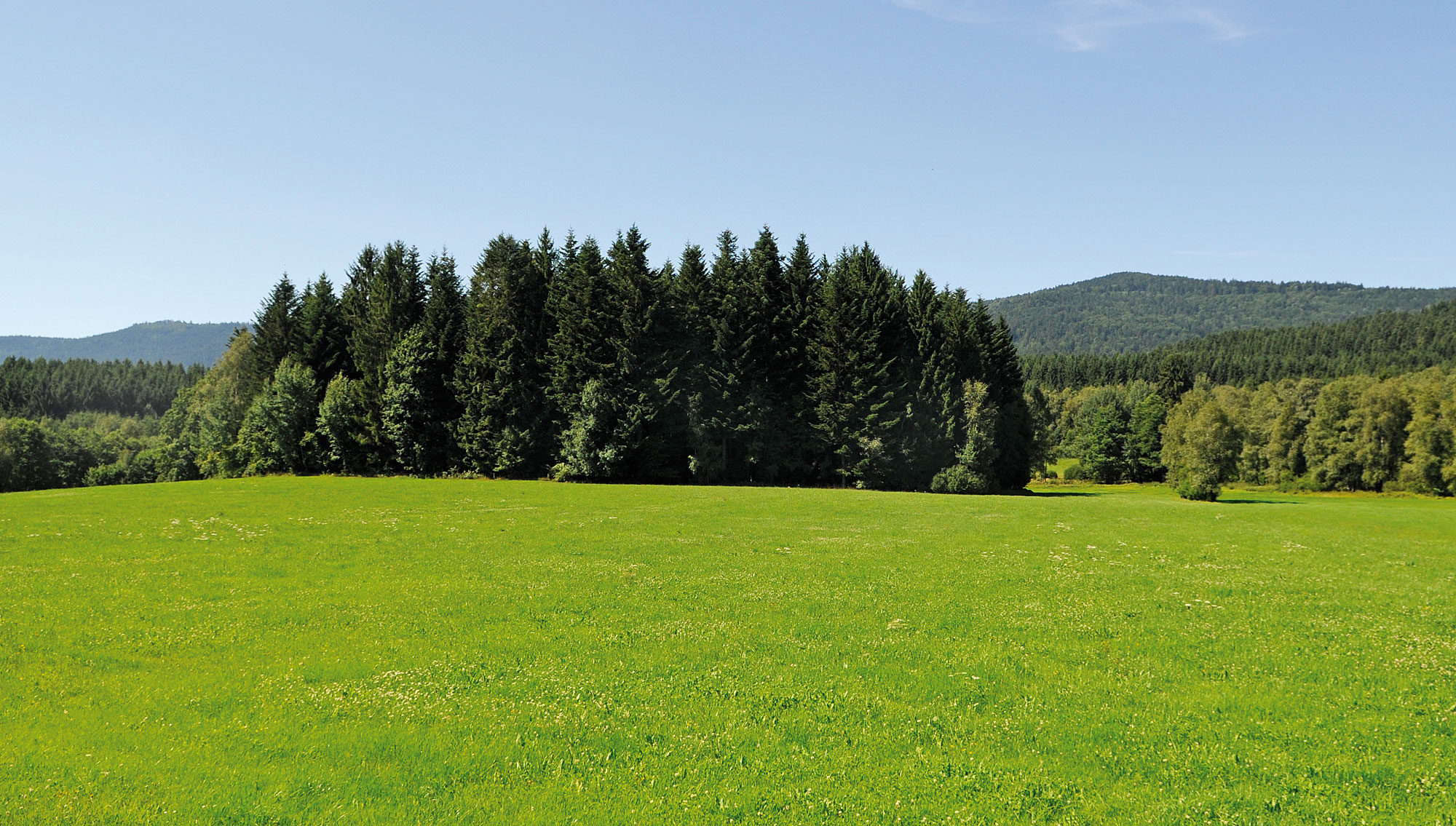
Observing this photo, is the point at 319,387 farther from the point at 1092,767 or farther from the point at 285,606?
the point at 1092,767

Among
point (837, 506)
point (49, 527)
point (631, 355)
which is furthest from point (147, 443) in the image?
point (837, 506)

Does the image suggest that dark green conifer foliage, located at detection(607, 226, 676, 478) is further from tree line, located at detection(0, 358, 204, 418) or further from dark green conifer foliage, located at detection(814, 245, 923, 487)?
tree line, located at detection(0, 358, 204, 418)

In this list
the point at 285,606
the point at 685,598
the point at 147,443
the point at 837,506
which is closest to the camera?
the point at 285,606

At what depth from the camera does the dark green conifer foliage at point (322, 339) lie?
80.9m

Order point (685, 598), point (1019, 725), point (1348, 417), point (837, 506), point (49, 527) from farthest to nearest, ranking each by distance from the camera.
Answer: point (1348, 417), point (837, 506), point (49, 527), point (685, 598), point (1019, 725)

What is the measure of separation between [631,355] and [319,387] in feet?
121

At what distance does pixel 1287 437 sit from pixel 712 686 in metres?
138

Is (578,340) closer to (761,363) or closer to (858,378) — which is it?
(761,363)

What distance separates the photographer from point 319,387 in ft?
263

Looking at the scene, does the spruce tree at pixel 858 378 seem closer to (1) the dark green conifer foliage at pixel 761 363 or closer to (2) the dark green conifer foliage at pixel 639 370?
(1) the dark green conifer foliage at pixel 761 363

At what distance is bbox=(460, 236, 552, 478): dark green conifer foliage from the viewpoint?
231ft

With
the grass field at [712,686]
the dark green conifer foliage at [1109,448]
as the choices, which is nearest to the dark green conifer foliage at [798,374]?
the grass field at [712,686]

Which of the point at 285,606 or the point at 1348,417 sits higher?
the point at 1348,417

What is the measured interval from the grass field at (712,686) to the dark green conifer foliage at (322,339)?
2350 inches
